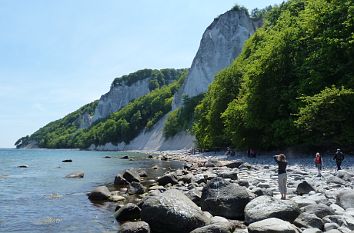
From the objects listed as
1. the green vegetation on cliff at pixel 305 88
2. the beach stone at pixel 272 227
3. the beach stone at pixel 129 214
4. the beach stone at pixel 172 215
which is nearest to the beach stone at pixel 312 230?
the beach stone at pixel 272 227

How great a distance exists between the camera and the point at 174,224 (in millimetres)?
13164

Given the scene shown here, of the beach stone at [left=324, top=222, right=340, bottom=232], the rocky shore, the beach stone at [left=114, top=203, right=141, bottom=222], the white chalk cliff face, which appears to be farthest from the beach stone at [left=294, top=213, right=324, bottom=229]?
the white chalk cliff face

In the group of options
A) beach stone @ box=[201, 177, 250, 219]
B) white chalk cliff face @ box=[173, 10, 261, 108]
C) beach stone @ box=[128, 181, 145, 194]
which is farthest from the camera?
white chalk cliff face @ box=[173, 10, 261, 108]

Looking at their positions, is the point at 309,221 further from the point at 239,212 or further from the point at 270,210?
the point at 239,212

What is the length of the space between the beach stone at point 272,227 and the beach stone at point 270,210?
1.13 meters

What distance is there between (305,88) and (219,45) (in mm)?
89171

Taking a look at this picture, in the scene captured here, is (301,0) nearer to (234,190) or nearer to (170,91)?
(234,190)

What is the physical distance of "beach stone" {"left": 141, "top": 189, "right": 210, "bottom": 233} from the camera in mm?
13117

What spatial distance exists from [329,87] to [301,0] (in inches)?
1307

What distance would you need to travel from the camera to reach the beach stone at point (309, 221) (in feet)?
39.8

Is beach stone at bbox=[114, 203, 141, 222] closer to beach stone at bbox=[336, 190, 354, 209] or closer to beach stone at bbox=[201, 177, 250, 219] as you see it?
beach stone at bbox=[201, 177, 250, 219]

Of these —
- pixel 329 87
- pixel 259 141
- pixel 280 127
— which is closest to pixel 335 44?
pixel 329 87

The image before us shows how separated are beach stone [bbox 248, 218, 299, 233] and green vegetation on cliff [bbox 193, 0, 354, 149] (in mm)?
23040

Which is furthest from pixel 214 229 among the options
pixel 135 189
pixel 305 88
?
pixel 305 88
